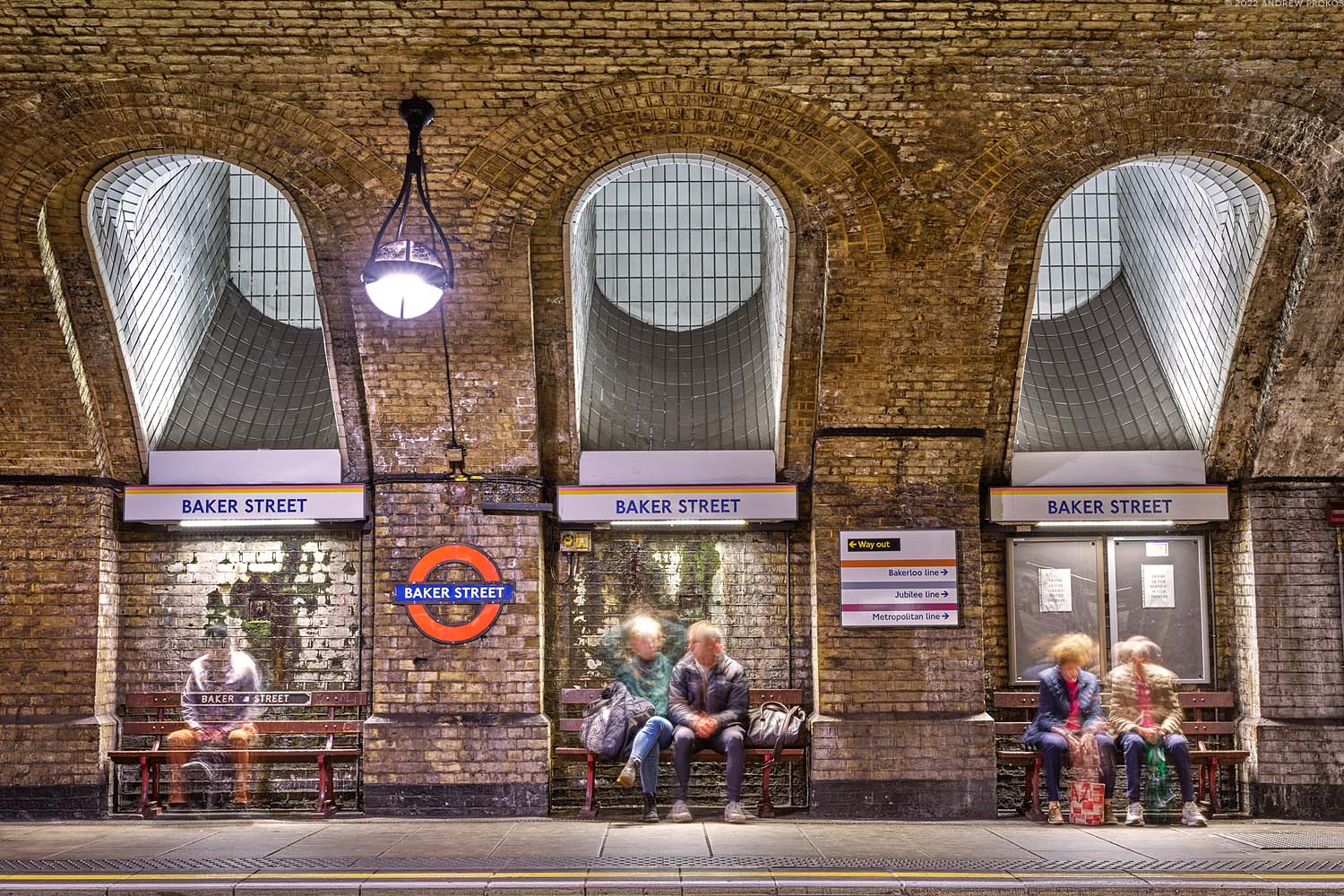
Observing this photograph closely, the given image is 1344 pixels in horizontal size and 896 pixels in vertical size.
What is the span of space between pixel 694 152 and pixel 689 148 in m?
0.05

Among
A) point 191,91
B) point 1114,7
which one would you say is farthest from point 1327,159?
point 191,91

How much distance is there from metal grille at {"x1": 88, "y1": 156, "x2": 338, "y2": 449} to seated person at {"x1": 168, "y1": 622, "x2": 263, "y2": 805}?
1878mm

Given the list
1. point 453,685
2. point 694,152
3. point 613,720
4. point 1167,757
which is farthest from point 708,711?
point 694,152

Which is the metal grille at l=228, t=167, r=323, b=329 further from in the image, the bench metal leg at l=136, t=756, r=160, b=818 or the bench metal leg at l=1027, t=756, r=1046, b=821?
the bench metal leg at l=1027, t=756, r=1046, b=821

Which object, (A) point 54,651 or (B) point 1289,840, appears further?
(A) point 54,651

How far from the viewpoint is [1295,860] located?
24.1 feet

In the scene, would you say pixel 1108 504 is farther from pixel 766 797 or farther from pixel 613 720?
pixel 613 720

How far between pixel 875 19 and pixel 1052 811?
6103 millimetres

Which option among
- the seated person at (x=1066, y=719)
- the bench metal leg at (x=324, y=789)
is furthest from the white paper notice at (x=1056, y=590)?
the bench metal leg at (x=324, y=789)

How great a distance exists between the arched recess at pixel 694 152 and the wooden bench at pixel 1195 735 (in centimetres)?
398

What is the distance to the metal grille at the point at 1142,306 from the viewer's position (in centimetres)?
995

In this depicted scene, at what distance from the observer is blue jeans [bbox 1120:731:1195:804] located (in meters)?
9.00

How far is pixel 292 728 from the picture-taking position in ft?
31.7

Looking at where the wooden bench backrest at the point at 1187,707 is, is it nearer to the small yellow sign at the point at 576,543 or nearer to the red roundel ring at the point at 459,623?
the small yellow sign at the point at 576,543
